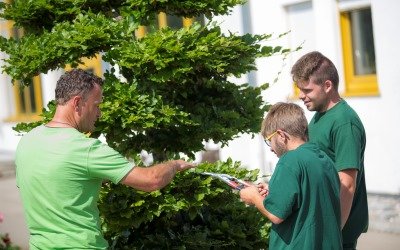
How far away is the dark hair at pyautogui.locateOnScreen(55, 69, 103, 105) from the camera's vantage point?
390 centimetres

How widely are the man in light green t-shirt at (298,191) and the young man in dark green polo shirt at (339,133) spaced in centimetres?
32

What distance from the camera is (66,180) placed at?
12.3 ft

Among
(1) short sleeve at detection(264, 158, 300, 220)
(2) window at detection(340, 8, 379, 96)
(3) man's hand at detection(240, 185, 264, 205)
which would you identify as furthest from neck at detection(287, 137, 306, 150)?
(2) window at detection(340, 8, 379, 96)

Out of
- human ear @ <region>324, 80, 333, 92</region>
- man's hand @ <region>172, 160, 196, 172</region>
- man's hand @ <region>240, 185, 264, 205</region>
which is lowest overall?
man's hand @ <region>240, 185, 264, 205</region>

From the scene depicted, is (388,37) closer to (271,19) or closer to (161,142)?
(271,19)

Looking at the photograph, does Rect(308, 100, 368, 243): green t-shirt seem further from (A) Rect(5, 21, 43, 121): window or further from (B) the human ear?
(A) Rect(5, 21, 43, 121): window

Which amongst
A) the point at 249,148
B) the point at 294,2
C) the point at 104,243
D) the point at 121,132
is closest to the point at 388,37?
the point at 294,2

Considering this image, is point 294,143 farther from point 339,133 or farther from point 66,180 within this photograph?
point 66,180

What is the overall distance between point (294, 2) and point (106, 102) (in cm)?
655

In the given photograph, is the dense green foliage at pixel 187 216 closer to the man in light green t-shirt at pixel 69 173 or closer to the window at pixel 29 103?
the man in light green t-shirt at pixel 69 173

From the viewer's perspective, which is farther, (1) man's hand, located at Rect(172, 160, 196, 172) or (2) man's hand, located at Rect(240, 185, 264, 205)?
(1) man's hand, located at Rect(172, 160, 196, 172)

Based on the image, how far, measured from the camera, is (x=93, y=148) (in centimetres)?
376

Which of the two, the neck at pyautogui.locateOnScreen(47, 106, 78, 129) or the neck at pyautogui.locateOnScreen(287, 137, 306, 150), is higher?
the neck at pyautogui.locateOnScreen(47, 106, 78, 129)

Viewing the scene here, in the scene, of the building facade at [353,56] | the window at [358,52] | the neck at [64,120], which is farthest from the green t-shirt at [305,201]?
the window at [358,52]
